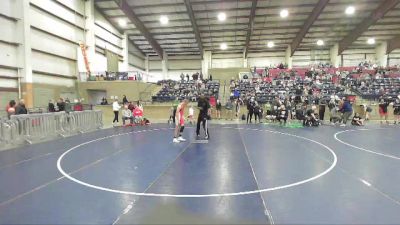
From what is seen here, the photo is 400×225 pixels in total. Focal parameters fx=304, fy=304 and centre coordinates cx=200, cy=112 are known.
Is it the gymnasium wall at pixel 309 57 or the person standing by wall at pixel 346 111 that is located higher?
the gymnasium wall at pixel 309 57

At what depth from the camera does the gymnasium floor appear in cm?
423

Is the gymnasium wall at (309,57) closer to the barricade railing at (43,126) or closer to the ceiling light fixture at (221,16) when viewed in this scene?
the ceiling light fixture at (221,16)

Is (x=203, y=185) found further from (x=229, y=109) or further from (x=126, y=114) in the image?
(x=229, y=109)

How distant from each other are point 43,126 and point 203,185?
9377mm

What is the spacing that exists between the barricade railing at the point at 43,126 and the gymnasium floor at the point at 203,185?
57.4 inches

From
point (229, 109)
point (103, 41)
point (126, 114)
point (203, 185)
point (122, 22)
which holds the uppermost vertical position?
point (122, 22)

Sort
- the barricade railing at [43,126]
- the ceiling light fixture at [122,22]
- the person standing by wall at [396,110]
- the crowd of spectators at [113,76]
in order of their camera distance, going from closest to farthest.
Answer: the barricade railing at [43,126], the person standing by wall at [396,110], the crowd of spectators at [113,76], the ceiling light fixture at [122,22]

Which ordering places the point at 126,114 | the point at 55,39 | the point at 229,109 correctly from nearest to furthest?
the point at 126,114 → the point at 229,109 → the point at 55,39

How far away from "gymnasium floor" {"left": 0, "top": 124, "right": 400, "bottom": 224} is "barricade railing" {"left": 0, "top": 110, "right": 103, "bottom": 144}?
1458 mm

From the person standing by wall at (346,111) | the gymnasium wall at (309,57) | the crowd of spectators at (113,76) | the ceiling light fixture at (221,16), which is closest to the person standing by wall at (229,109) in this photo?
the person standing by wall at (346,111)

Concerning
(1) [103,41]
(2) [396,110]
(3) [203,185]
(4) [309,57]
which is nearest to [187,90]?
(1) [103,41]

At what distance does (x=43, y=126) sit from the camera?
1245cm

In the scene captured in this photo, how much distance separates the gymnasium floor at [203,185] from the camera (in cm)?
423

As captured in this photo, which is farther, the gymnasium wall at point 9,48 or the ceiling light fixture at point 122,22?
the ceiling light fixture at point 122,22
